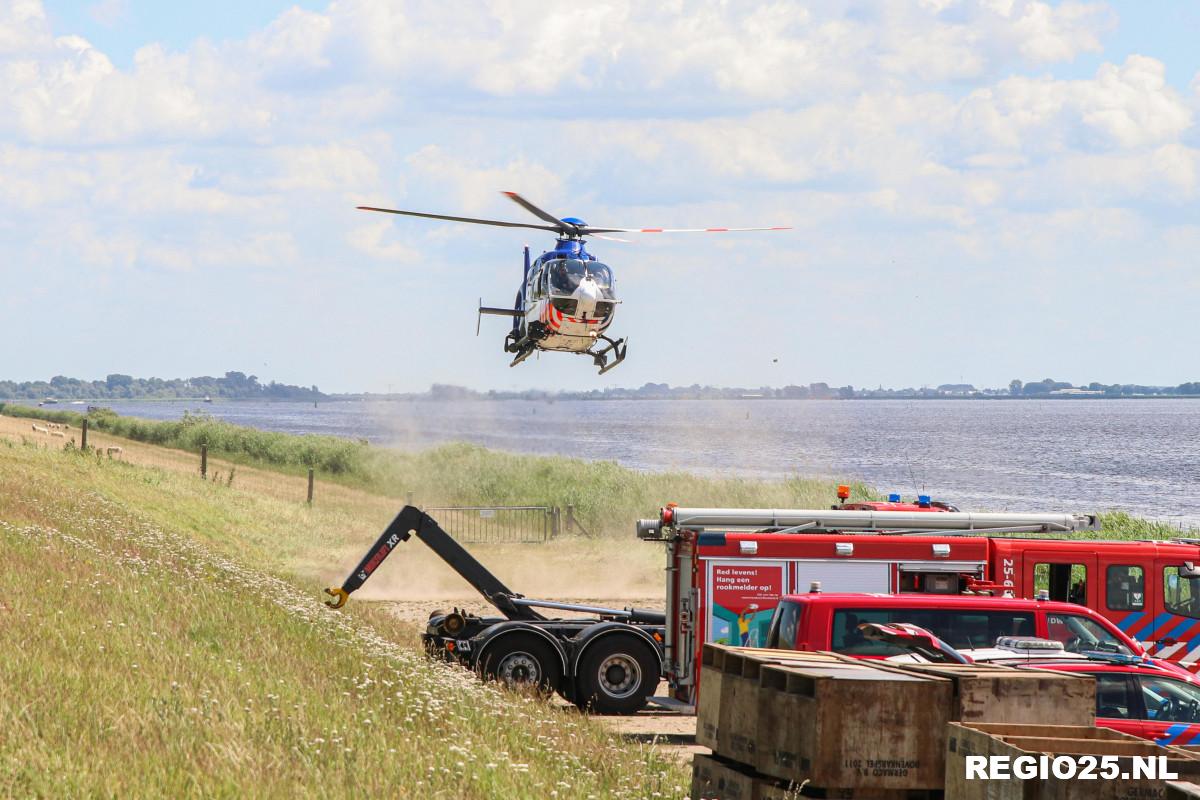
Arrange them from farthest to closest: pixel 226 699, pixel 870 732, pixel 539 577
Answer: pixel 539 577, pixel 226 699, pixel 870 732

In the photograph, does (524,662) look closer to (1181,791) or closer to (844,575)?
(844,575)

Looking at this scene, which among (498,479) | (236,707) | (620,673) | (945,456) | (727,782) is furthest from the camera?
(945,456)

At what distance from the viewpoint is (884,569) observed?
15945 millimetres

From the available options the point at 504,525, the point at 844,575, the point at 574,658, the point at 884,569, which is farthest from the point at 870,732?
the point at 504,525

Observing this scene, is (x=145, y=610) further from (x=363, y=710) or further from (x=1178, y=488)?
(x=1178, y=488)

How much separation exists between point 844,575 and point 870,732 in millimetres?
7454

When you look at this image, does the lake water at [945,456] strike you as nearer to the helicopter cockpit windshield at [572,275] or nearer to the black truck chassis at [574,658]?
the helicopter cockpit windshield at [572,275]

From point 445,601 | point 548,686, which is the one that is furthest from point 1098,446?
point 548,686

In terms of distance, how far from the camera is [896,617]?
43.6 ft

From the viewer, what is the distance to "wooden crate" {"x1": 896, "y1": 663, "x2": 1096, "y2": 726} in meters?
8.52

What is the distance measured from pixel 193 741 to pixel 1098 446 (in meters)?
141

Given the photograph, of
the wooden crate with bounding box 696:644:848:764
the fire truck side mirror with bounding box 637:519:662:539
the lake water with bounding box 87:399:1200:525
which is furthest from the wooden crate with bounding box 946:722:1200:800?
the lake water with bounding box 87:399:1200:525

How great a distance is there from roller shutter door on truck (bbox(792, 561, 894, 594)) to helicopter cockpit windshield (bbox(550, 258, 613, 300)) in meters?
13.0

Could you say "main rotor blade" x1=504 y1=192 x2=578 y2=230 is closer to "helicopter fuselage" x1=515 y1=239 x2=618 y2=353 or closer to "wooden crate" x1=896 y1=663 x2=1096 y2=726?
"helicopter fuselage" x1=515 y1=239 x2=618 y2=353
